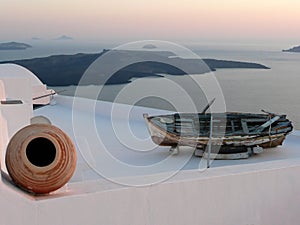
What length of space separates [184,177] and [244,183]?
43 centimetres

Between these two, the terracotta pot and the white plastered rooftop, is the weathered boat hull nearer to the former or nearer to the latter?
the white plastered rooftop

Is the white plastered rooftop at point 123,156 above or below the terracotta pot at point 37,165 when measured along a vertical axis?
below

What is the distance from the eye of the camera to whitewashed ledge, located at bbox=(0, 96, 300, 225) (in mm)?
2439

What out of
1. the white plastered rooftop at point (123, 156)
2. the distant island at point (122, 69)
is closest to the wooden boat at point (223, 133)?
the white plastered rooftop at point (123, 156)

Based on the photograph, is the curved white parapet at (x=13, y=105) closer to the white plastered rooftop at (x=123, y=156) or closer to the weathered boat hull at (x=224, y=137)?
the white plastered rooftop at (x=123, y=156)

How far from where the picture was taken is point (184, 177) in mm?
2943

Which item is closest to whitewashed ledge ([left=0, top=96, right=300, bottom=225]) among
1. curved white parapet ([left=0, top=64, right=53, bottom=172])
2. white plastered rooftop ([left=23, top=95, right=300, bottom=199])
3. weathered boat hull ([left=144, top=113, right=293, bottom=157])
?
white plastered rooftop ([left=23, top=95, right=300, bottom=199])

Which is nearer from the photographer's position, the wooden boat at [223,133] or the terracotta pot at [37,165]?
the terracotta pot at [37,165]

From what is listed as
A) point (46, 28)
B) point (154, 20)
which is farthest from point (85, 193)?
point (46, 28)

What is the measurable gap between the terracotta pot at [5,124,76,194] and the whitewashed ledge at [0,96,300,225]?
0.06 meters

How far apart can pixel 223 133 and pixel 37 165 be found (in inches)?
134

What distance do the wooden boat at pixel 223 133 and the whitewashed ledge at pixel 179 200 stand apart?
2.00 meters

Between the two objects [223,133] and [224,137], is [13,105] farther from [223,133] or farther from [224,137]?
[223,133]

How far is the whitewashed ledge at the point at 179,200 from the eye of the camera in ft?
8.00
